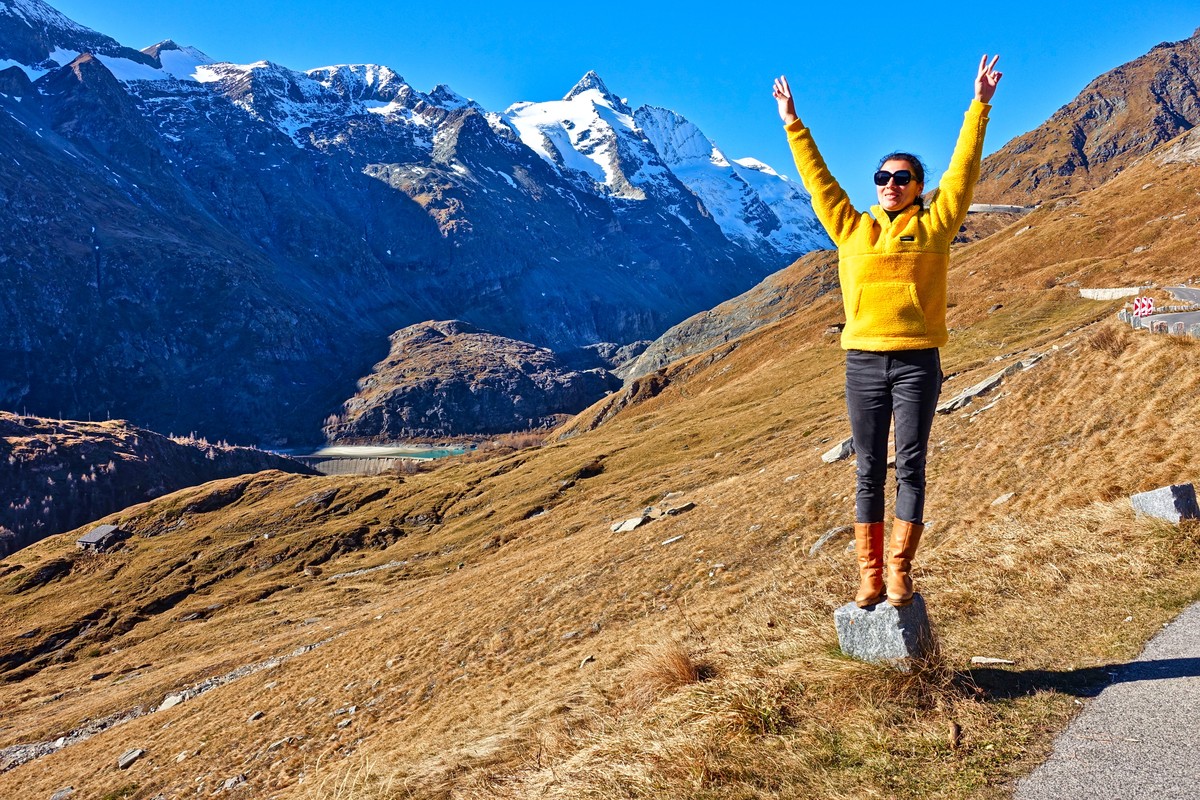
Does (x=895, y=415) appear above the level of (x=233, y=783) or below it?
above

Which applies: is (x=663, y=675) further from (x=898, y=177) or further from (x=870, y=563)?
(x=898, y=177)

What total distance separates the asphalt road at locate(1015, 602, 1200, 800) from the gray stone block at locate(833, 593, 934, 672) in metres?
1.43

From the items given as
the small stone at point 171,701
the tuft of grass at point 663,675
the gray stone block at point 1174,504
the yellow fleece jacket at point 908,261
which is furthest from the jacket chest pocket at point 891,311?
the small stone at point 171,701

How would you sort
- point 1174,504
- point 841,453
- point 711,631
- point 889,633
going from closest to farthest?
point 889,633 < point 1174,504 < point 711,631 < point 841,453

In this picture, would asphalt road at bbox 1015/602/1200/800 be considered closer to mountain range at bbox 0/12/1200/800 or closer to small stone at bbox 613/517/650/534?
mountain range at bbox 0/12/1200/800

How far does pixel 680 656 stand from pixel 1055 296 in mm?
77814

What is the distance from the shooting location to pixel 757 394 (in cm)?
9269

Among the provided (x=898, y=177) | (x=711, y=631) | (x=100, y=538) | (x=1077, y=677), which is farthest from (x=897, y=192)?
(x=100, y=538)

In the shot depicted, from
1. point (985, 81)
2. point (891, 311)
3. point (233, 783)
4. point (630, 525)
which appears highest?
point (985, 81)

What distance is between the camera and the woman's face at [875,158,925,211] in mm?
7297

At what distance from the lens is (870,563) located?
7.49 m

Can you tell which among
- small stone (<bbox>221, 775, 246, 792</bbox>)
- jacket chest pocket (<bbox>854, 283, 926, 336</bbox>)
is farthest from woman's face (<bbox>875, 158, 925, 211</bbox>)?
small stone (<bbox>221, 775, 246, 792</bbox>)

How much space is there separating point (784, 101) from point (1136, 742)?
711 centimetres

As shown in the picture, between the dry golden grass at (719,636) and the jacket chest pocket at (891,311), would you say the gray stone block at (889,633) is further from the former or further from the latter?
the jacket chest pocket at (891,311)
